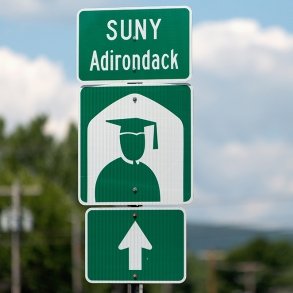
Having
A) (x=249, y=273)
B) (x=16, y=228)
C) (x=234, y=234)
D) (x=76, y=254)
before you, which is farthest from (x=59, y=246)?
(x=234, y=234)

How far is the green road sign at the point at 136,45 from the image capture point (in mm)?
8867

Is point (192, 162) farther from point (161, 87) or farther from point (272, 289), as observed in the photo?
point (272, 289)

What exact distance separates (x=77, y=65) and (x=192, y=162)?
0.83 m

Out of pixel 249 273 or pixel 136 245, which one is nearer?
pixel 136 245

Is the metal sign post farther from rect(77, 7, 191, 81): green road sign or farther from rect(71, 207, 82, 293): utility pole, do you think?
rect(71, 207, 82, 293): utility pole

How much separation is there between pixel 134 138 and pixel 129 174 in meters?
0.20

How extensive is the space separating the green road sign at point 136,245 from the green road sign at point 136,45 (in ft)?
2.41

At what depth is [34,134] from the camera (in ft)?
360

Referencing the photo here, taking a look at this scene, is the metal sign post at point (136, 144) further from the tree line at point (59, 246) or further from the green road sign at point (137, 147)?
the tree line at point (59, 246)

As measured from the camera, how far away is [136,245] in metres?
8.88

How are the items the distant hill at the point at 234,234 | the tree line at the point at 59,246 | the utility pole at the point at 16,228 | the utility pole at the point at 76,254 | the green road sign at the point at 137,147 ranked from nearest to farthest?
the green road sign at the point at 137,147 → the utility pole at the point at 16,228 → the utility pole at the point at 76,254 → the tree line at the point at 59,246 → the distant hill at the point at 234,234

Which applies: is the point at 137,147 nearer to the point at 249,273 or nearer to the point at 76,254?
the point at 76,254

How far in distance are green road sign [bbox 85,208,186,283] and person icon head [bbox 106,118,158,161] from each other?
0.30 m

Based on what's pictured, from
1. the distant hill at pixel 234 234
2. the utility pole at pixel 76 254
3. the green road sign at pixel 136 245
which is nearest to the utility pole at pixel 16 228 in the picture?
the utility pole at pixel 76 254
